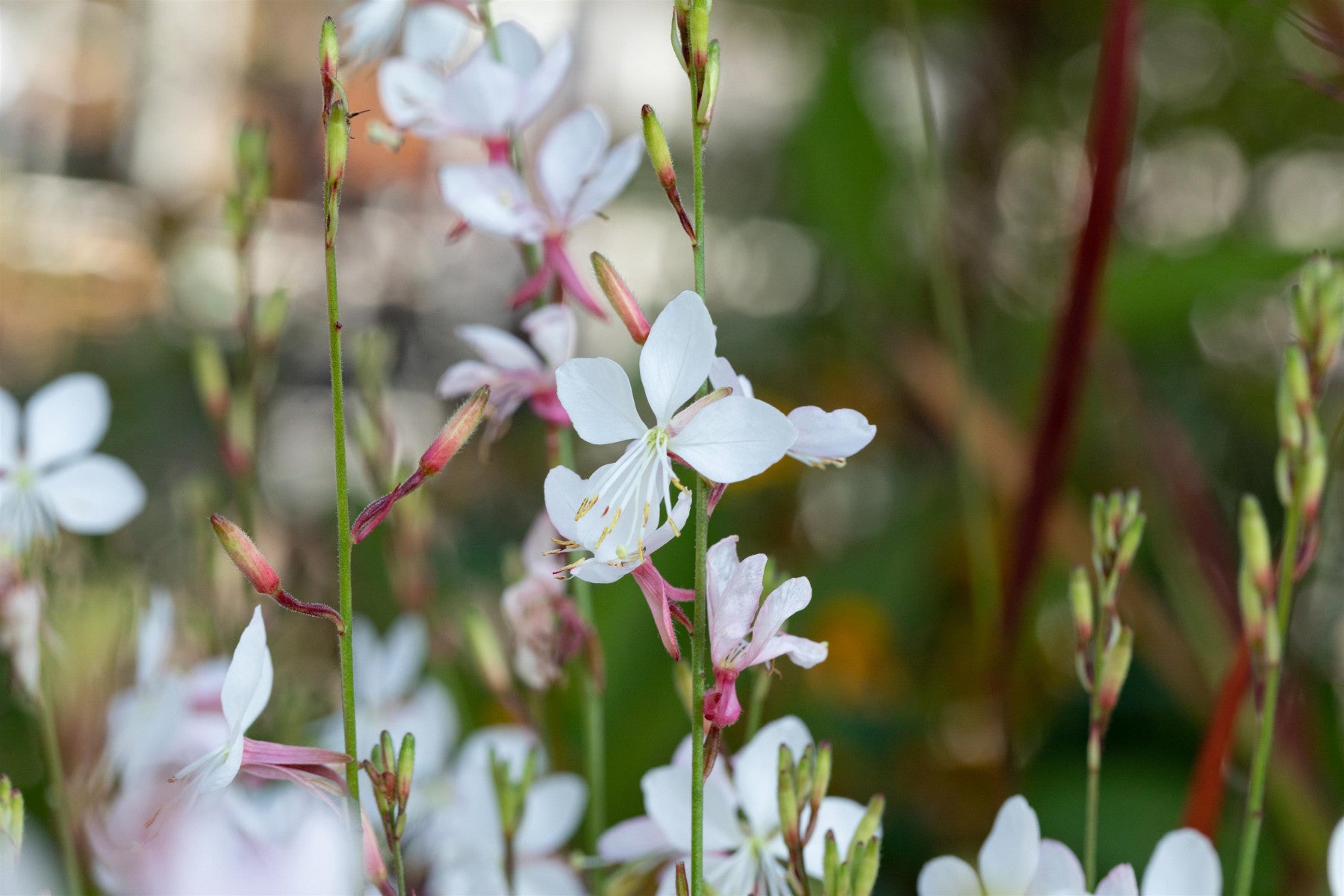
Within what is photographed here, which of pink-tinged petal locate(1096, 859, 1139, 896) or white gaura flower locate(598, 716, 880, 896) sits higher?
pink-tinged petal locate(1096, 859, 1139, 896)

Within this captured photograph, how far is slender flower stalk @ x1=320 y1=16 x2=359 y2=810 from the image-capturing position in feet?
0.59

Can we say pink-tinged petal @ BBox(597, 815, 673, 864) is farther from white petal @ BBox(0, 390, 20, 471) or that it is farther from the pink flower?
white petal @ BBox(0, 390, 20, 471)

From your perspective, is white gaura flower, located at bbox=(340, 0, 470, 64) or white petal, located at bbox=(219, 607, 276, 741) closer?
white petal, located at bbox=(219, 607, 276, 741)

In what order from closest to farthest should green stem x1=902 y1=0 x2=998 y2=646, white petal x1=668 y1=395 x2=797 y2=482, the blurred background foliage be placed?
white petal x1=668 y1=395 x2=797 y2=482, green stem x1=902 y1=0 x2=998 y2=646, the blurred background foliage

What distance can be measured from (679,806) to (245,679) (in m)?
0.10

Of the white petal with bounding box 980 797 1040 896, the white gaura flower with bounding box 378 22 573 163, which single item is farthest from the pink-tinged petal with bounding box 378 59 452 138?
the white petal with bounding box 980 797 1040 896

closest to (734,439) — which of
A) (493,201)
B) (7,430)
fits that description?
(493,201)

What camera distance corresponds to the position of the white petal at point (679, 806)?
0.79ft

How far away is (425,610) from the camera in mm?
A: 418

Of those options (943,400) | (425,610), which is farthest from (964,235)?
(425,610)

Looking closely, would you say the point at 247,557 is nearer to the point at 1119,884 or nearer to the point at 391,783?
the point at 391,783

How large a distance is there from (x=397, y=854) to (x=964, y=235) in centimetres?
81

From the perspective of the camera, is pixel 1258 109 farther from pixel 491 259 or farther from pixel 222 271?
pixel 222 271

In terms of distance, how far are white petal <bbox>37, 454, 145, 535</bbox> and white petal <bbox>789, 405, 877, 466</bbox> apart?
0.71ft
